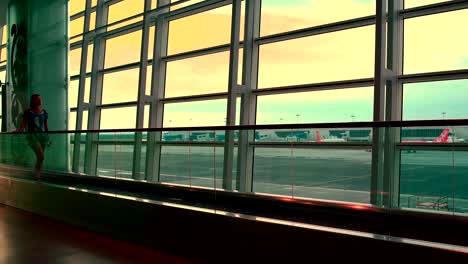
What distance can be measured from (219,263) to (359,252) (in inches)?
47.8

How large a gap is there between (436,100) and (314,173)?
2891mm

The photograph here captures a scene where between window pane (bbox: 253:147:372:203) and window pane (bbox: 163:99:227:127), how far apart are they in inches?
163

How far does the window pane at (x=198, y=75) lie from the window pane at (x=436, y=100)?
330 cm

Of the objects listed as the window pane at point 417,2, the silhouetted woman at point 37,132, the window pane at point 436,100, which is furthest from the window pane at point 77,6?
the window pane at point 436,100

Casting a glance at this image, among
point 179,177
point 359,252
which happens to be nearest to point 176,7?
point 179,177

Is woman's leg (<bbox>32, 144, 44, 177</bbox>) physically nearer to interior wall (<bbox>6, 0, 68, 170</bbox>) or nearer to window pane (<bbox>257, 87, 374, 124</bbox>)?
window pane (<bbox>257, 87, 374, 124</bbox>)

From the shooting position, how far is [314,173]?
11.8 ft

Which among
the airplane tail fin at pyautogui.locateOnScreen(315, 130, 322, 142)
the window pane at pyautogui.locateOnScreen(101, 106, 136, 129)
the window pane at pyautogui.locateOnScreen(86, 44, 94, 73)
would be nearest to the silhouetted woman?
the window pane at pyautogui.locateOnScreen(101, 106, 136, 129)

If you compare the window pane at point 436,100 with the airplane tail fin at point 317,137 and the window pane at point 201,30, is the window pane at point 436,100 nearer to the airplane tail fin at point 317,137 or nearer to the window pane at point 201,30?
the airplane tail fin at point 317,137

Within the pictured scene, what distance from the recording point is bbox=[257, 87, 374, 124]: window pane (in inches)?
252

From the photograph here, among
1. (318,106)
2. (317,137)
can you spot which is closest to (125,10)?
(318,106)

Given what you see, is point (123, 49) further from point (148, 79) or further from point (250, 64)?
point (250, 64)

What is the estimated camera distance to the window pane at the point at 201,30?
827 centimetres

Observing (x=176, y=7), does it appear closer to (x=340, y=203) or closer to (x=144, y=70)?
(x=144, y=70)
